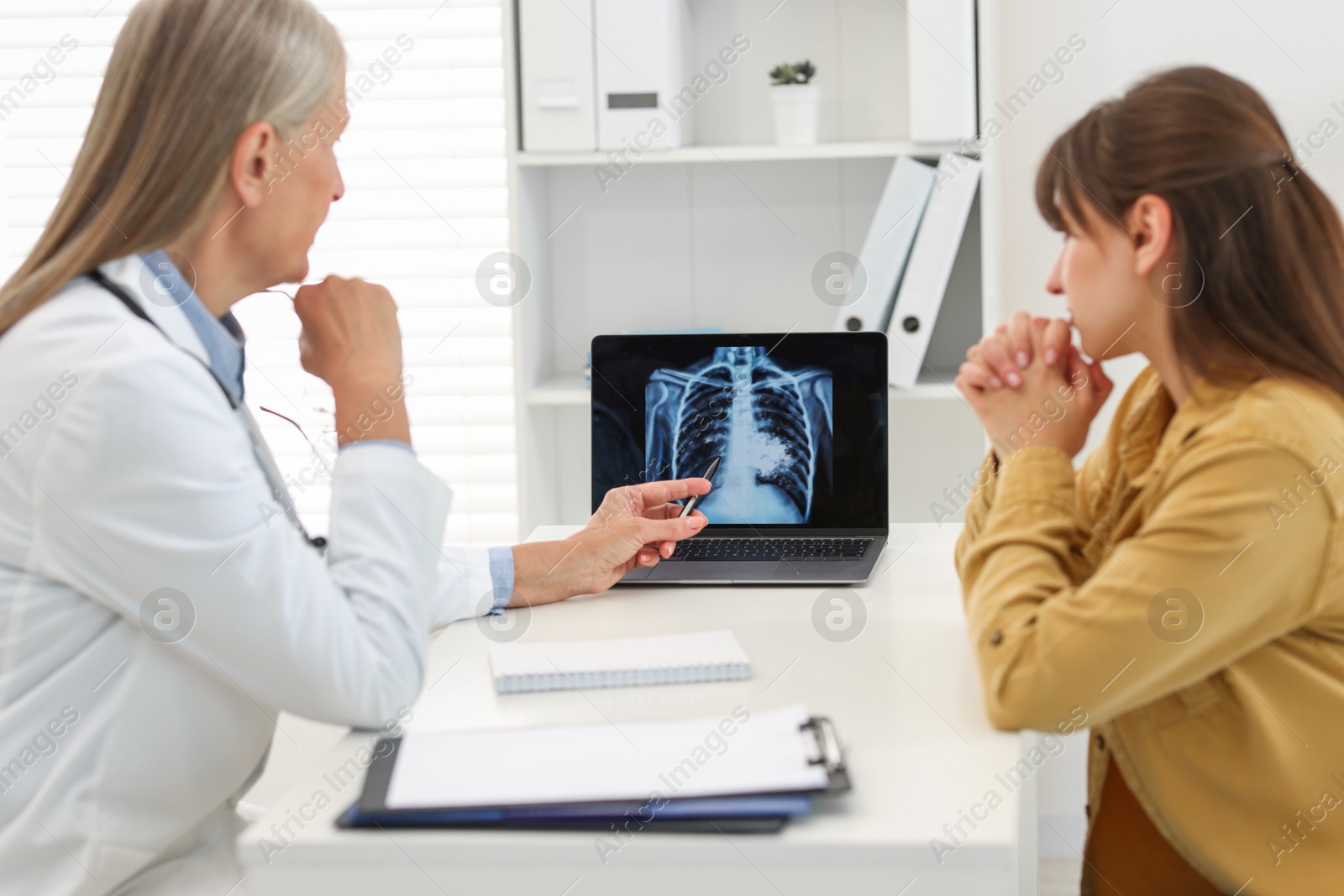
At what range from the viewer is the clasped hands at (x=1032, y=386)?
110 cm

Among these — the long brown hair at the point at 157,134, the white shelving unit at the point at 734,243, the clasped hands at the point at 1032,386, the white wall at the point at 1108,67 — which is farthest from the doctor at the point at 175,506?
the white wall at the point at 1108,67

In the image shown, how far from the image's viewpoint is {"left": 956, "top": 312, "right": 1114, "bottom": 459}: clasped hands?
1104mm

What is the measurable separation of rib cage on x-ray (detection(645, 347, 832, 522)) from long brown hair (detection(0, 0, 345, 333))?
31.8 inches

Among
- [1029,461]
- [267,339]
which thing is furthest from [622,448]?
[267,339]

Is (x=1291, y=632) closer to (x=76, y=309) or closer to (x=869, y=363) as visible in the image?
(x=869, y=363)

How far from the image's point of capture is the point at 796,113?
2133 mm

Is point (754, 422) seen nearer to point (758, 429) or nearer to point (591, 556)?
point (758, 429)

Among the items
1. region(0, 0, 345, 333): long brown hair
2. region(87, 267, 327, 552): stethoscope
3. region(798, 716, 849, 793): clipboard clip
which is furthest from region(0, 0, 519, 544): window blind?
region(798, 716, 849, 793): clipboard clip

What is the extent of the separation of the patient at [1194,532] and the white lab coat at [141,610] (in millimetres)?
527

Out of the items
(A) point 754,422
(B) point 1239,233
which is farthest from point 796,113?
(B) point 1239,233

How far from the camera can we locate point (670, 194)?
2.36 metres

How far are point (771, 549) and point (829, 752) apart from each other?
2.31 feet

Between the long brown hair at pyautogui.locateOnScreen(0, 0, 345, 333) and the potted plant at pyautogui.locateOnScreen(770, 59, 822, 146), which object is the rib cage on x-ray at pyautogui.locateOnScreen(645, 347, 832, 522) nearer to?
the potted plant at pyautogui.locateOnScreen(770, 59, 822, 146)

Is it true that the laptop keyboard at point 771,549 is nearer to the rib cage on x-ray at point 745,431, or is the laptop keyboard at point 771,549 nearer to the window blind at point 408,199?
the rib cage on x-ray at point 745,431
